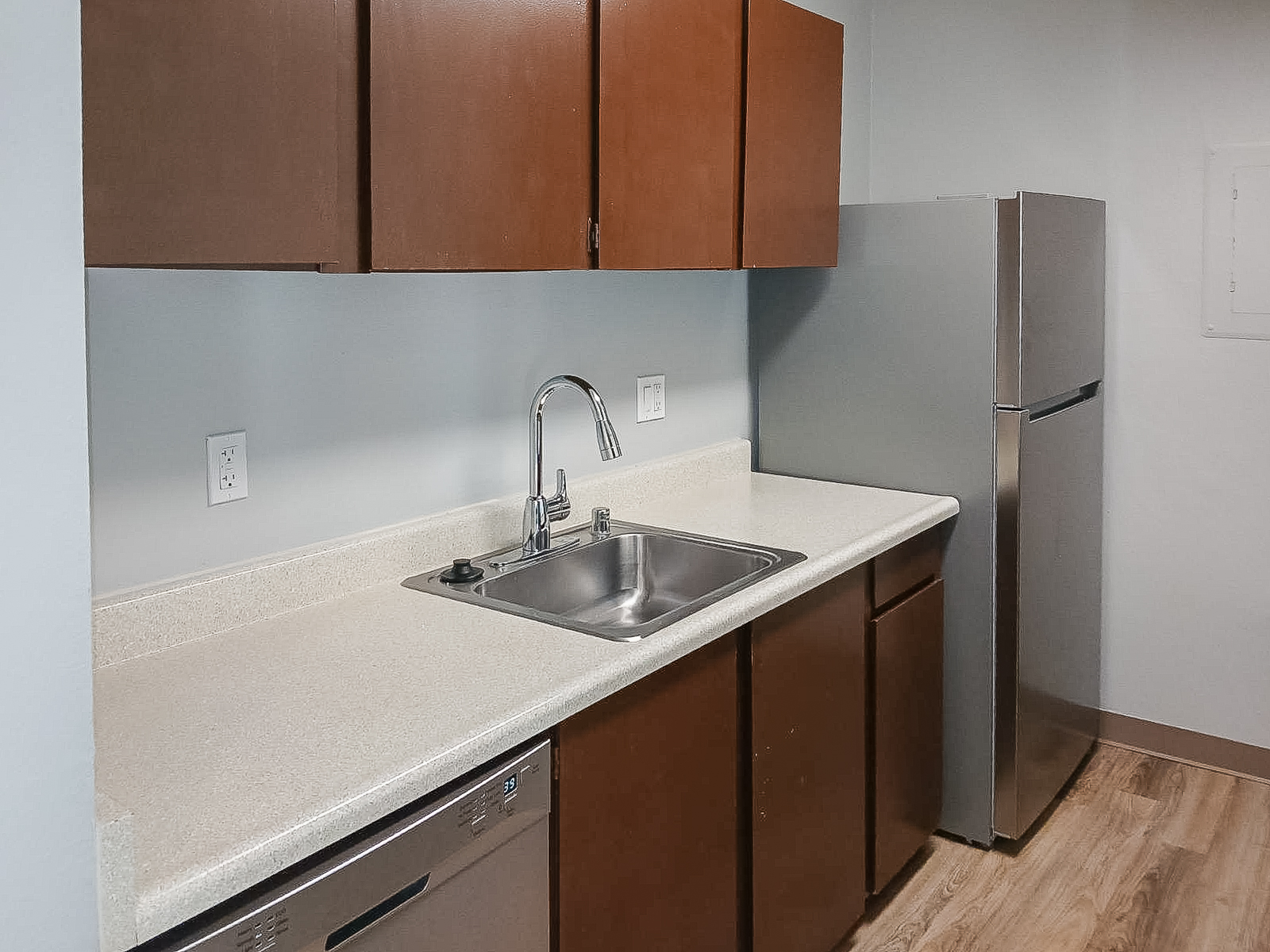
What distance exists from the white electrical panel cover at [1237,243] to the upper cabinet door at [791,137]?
1051 millimetres

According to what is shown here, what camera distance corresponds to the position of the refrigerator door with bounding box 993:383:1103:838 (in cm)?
246

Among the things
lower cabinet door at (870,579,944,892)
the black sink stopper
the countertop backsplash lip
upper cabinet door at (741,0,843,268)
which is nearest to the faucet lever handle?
the countertop backsplash lip

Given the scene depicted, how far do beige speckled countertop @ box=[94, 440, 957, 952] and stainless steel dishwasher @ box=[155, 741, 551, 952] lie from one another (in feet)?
0.13

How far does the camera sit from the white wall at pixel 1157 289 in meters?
2.78

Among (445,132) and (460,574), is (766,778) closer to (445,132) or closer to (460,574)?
(460,574)

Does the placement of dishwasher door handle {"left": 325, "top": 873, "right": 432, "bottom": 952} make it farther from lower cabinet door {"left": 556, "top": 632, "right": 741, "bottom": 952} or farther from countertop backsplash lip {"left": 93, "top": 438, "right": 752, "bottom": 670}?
countertop backsplash lip {"left": 93, "top": 438, "right": 752, "bottom": 670}

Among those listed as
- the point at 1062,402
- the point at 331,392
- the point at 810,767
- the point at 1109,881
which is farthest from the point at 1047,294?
the point at 331,392

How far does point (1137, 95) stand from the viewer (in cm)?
286

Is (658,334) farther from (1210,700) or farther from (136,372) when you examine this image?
(1210,700)

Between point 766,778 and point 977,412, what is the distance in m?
1.03

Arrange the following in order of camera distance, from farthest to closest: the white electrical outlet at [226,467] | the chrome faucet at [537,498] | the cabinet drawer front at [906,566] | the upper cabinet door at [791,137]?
the cabinet drawer front at [906,566], the upper cabinet door at [791,137], the chrome faucet at [537,498], the white electrical outlet at [226,467]

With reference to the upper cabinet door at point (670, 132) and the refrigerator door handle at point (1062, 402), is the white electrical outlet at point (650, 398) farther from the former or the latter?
the refrigerator door handle at point (1062, 402)

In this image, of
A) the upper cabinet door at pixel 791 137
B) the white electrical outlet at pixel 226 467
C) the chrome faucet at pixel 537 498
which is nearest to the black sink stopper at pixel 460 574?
the chrome faucet at pixel 537 498

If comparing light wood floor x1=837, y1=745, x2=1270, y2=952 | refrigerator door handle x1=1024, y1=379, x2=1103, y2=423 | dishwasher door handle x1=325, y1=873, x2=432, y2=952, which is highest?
refrigerator door handle x1=1024, y1=379, x2=1103, y2=423
